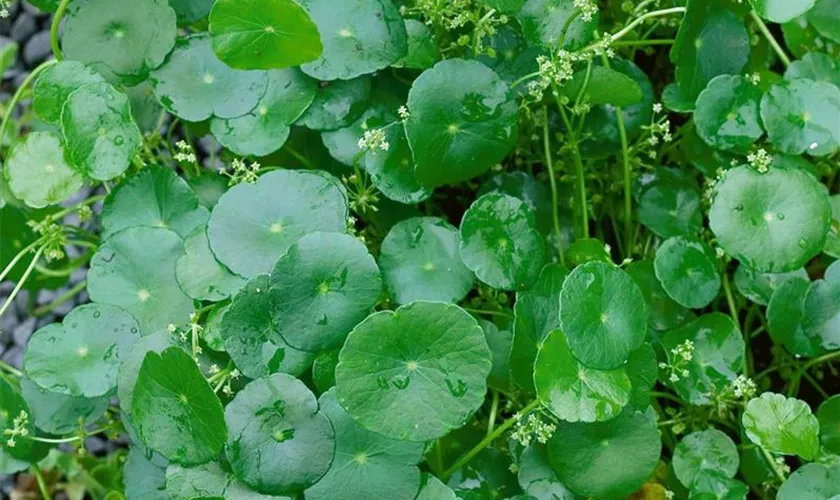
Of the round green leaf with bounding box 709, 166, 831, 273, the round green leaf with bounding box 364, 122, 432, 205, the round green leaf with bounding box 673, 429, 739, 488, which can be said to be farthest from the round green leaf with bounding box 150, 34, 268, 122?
the round green leaf with bounding box 673, 429, 739, 488

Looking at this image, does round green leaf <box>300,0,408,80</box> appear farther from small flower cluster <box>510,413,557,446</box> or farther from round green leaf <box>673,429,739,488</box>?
round green leaf <box>673,429,739,488</box>

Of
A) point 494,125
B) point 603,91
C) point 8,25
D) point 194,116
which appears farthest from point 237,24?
point 8,25

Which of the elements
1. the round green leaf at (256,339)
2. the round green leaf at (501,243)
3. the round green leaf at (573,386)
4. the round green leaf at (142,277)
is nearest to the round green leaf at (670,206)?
the round green leaf at (501,243)

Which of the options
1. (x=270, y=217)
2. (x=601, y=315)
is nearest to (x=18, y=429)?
(x=270, y=217)

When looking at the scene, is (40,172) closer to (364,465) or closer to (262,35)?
(262,35)

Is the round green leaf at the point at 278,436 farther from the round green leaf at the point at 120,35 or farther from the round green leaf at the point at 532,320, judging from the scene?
the round green leaf at the point at 120,35

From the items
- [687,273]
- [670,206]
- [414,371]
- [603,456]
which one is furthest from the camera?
[670,206]
